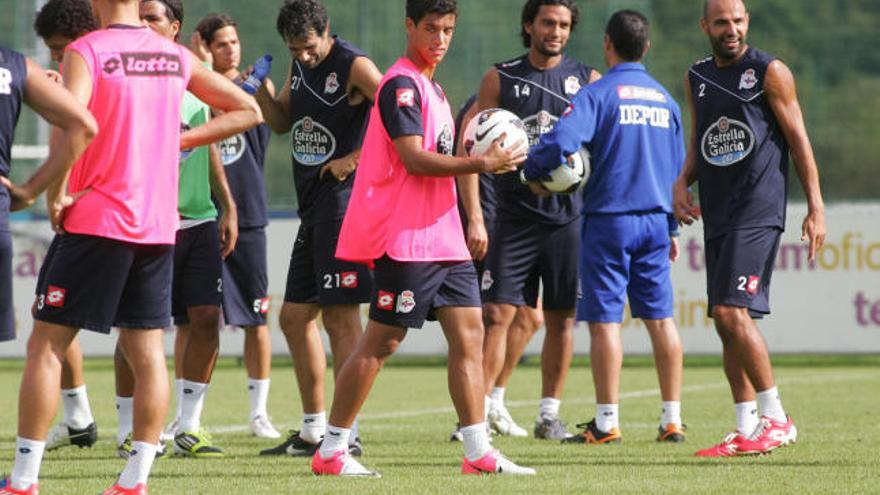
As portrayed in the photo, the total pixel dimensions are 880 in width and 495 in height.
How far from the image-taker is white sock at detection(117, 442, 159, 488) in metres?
6.59

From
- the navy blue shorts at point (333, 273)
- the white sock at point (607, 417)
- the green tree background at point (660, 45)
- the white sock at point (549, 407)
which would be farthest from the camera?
the green tree background at point (660, 45)

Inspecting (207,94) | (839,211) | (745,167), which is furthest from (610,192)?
(839,211)

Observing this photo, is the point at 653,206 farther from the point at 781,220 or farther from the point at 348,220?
the point at 348,220

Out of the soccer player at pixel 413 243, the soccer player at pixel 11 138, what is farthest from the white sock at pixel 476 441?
the soccer player at pixel 11 138

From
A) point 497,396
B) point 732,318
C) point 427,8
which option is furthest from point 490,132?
point 497,396

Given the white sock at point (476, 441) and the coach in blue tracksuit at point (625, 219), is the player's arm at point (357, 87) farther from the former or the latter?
the white sock at point (476, 441)

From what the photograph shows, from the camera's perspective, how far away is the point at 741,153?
28.7 feet

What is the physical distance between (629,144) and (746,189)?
128cm

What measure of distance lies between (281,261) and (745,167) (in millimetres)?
9322

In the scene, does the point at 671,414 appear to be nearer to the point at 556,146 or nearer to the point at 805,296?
the point at 556,146

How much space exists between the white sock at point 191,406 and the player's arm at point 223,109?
8.45ft

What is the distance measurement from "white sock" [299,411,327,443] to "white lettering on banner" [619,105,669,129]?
2500 mm

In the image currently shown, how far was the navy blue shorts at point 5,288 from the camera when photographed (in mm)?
6797

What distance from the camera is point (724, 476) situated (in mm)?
7625
